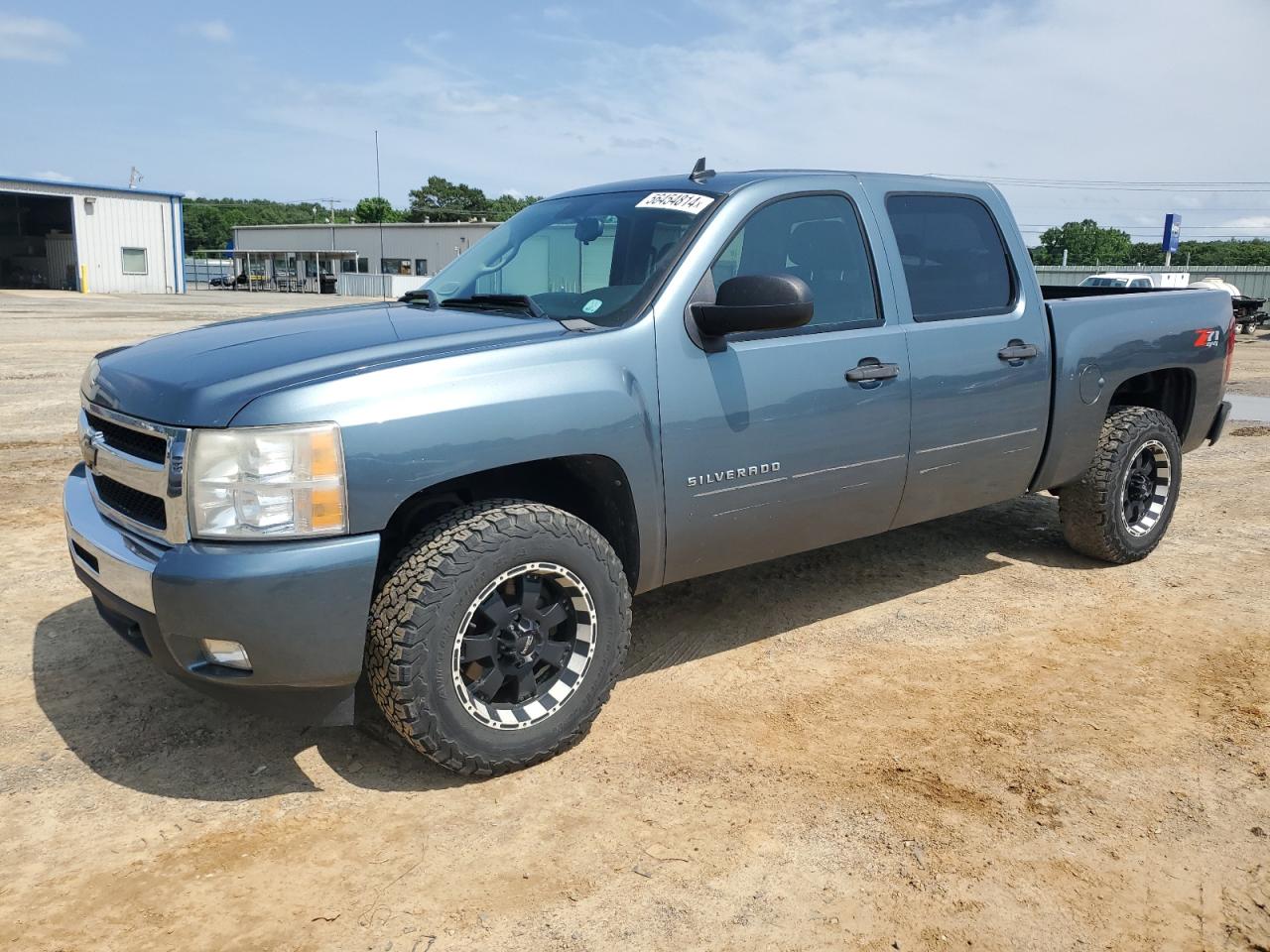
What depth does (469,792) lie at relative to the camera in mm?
3184

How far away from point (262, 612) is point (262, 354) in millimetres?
868

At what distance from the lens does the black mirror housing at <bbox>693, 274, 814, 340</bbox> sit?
3.37 metres

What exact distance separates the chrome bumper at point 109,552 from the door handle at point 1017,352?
3.46 meters

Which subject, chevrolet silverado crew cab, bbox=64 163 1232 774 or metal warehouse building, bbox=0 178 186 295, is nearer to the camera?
chevrolet silverado crew cab, bbox=64 163 1232 774

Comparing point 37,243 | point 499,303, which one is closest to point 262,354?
point 499,303

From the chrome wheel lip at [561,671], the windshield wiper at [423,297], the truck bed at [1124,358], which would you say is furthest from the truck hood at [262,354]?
the truck bed at [1124,358]

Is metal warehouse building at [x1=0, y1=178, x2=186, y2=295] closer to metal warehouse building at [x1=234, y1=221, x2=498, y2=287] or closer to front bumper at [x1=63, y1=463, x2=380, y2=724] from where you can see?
metal warehouse building at [x1=234, y1=221, x2=498, y2=287]

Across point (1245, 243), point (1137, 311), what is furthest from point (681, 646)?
point (1245, 243)

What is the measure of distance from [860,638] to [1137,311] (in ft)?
7.70

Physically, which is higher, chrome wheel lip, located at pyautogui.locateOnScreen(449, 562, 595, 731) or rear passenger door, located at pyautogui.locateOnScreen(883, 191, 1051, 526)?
rear passenger door, located at pyautogui.locateOnScreen(883, 191, 1051, 526)

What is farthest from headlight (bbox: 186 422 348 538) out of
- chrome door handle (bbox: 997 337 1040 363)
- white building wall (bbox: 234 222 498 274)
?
white building wall (bbox: 234 222 498 274)

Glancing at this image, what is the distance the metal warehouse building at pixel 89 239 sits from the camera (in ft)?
149

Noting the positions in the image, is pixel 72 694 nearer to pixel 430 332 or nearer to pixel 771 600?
pixel 430 332

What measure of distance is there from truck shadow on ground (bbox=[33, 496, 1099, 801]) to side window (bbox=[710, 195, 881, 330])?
1.46m
